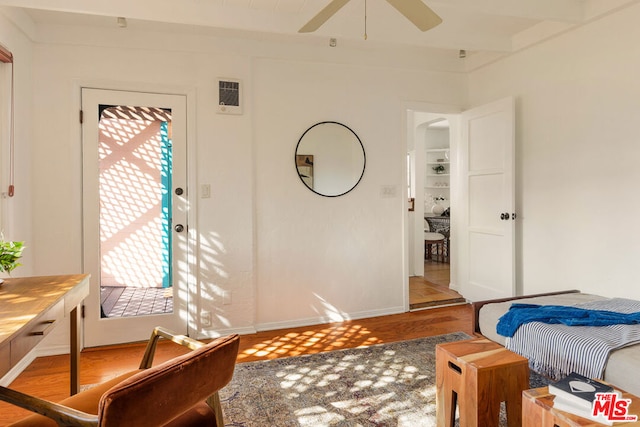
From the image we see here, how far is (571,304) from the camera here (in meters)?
2.67

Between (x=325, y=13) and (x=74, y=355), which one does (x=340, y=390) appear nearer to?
(x=74, y=355)

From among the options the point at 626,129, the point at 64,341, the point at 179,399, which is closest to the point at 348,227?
the point at 626,129

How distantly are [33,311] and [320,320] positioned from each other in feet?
8.53

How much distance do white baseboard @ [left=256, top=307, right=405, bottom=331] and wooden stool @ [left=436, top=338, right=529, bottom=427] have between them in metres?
1.89

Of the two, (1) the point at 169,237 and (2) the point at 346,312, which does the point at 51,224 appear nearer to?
(1) the point at 169,237

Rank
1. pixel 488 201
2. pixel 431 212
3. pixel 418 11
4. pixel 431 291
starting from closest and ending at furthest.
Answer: pixel 418 11 < pixel 488 201 < pixel 431 291 < pixel 431 212

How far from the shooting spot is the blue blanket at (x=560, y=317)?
7.24 ft

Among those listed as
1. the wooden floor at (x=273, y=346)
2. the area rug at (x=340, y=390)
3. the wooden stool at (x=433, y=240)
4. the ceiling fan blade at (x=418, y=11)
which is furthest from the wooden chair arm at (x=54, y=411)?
the wooden stool at (x=433, y=240)

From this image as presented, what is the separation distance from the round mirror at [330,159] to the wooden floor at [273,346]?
1323 millimetres

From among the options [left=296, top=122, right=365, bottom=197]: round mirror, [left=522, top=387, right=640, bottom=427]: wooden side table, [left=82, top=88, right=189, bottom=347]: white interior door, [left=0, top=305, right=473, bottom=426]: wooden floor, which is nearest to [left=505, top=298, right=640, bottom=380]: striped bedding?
[left=522, top=387, right=640, bottom=427]: wooden side table

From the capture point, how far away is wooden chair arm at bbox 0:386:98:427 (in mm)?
1066

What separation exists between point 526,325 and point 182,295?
2636 millimetres

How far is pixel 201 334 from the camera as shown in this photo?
3361 mm

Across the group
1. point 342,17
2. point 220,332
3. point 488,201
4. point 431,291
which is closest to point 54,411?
point 220,332
